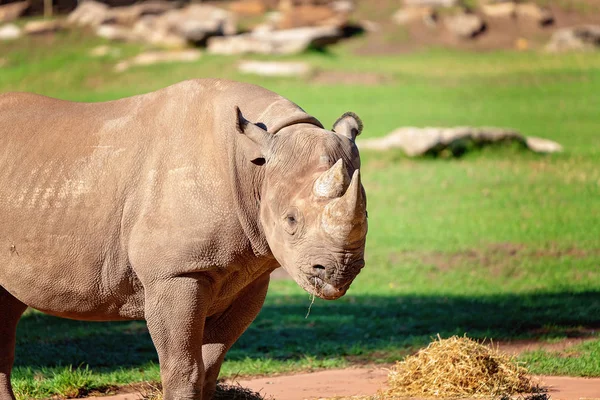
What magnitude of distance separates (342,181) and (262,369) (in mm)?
3722

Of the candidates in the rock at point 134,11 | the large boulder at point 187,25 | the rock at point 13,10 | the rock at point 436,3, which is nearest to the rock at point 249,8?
the large boulder at point 187,25

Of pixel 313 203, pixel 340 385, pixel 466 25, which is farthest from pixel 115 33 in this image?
pixel 313 203

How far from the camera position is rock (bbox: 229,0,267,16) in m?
32.7

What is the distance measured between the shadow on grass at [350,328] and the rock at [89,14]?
21.8 meters

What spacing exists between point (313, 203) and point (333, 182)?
0.55ft

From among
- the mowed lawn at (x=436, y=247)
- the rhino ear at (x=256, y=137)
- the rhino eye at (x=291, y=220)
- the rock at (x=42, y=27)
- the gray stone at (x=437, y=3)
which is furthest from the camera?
the gray stone at (x=437, y=3)

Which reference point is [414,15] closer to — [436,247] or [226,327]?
[436,247]

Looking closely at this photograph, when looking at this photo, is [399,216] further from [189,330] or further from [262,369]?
[189,330]

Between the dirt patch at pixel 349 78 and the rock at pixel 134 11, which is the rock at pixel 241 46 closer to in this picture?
the dirt patch at pixel 349 78

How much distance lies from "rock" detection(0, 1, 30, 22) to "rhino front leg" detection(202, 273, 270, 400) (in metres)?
28.4

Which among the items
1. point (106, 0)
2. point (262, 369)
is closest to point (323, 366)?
point (262, 369)

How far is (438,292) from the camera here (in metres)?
11.1

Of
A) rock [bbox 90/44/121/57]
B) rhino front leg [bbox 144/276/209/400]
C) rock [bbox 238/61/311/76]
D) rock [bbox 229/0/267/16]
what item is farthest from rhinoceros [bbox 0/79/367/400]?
rock [bbox 229/0/267/16]

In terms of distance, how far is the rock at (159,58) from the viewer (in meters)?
26.7
